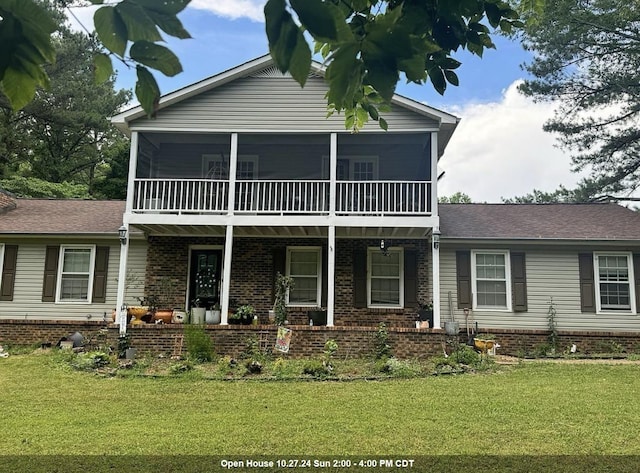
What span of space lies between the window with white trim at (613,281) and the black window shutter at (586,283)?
11 centimetres

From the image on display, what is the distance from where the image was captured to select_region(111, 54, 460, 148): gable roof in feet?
39.2

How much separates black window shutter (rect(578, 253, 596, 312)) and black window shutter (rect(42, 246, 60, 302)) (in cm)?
1354

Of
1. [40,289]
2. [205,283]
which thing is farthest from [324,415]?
[40,289]

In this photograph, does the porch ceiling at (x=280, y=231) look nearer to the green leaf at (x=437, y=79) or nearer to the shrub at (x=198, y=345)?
the shrub at (x=198, y=345)

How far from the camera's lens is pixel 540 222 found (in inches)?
552

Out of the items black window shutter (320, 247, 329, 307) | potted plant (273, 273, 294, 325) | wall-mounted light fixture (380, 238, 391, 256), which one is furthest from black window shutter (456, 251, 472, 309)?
potted plant (273, 273, 294, 325)

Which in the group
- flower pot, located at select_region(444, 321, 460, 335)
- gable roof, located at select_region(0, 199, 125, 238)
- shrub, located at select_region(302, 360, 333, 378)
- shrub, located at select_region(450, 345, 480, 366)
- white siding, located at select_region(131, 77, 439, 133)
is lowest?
shrub, located at select_region(302, 360, 333, 378)

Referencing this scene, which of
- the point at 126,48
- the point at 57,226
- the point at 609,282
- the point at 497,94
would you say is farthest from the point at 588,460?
the point at 497,94

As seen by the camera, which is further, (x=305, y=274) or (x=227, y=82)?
(x=305, y=274)

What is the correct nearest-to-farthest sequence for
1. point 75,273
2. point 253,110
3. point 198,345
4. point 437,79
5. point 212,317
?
1. point 437,79
2. point 198,345
3. point 212,317
4. point 253,110
5. point 75,273

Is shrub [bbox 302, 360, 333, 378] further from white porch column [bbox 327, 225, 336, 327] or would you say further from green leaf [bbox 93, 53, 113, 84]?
green leaf [bbox 93, 53, 113, 84]

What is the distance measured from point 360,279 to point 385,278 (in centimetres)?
69

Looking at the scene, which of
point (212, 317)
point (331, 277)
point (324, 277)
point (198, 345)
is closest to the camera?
point (198, 345)

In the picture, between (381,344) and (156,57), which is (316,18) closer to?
(156,57)
